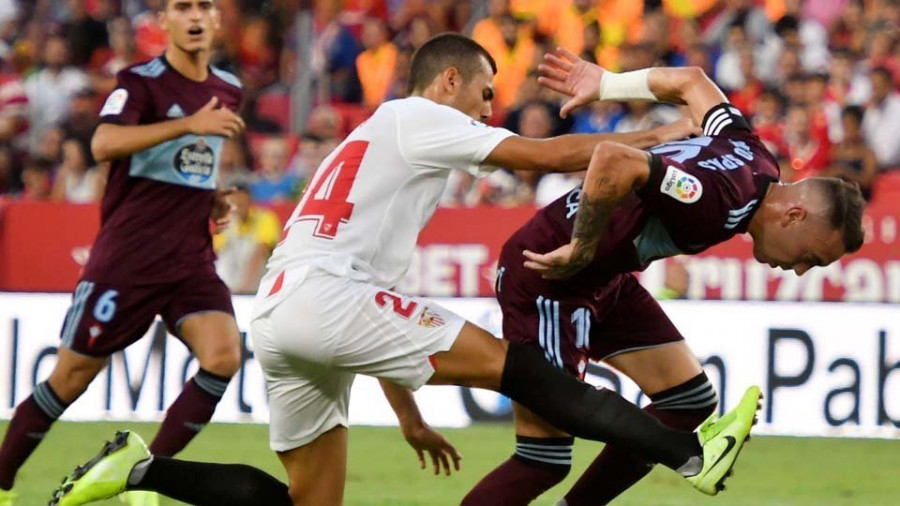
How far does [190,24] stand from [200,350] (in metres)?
1.51

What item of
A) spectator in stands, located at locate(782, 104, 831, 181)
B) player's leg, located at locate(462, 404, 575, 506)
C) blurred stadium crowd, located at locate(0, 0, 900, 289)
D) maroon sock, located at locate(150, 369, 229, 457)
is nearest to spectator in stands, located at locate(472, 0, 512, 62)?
blurred stadium crowd, located at locate(0, 0, 900, 289)

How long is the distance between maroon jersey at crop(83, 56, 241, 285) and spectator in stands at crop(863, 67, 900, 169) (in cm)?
743

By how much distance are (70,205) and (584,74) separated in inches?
325

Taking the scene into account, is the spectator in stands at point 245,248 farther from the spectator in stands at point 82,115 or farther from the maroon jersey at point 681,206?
the maroon jersey at point 681,206

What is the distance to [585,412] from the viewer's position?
5211 millimetres

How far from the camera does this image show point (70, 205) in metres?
13.4

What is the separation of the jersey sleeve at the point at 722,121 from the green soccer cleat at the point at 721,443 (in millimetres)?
956

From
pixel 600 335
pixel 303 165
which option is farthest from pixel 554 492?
pixel 303 165

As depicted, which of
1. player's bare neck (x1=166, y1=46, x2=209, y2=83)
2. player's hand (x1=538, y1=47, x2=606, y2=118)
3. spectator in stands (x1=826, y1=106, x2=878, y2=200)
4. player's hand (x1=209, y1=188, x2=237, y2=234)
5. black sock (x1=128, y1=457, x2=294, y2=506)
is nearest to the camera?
black sock (x1=128, y1=457, x2=294, y2=506)

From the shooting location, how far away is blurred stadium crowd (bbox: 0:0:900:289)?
13.1 metres

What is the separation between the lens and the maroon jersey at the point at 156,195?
7.21 m

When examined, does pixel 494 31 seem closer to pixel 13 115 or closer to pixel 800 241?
pixel 13 115

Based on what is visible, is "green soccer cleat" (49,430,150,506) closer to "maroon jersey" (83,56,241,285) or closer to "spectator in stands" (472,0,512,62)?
"maroon jersey" (83,56,241,285)

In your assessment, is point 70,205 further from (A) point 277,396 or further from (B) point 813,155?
(A) point 277,396
